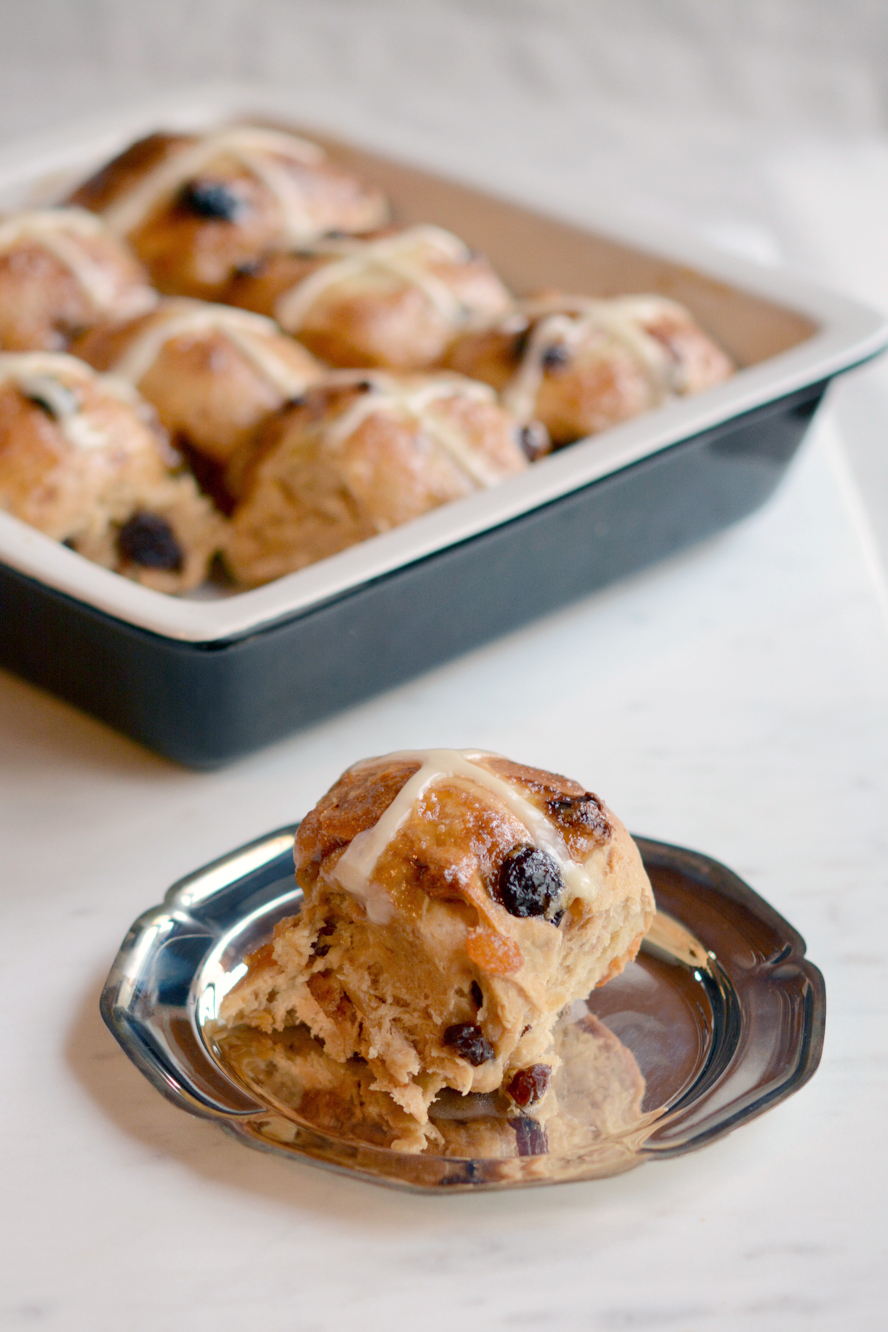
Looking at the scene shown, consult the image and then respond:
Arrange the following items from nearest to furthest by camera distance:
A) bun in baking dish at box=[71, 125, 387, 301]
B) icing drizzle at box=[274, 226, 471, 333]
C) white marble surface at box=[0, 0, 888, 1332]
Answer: white marble surface at box=[0, 0, 888, 1332], icing drizzle at box=[274, 226, 471, 333], bun in baking dish at box=[71, 125, 387, 301]

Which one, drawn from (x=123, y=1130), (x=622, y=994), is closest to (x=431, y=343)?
(x=622, y=994)

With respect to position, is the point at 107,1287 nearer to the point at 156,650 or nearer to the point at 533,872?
the point at 533,872

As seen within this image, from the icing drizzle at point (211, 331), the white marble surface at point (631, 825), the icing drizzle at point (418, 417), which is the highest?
the icing drizzle at point (211, 331)

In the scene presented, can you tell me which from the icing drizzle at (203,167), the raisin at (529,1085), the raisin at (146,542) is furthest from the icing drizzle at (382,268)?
the raisin at (529,1085)

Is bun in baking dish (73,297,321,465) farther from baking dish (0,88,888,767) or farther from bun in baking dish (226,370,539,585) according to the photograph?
baking dish (0,88,888,767)

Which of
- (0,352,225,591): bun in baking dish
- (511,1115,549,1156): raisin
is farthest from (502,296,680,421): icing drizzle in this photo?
(511,1115,549,1156): raisin

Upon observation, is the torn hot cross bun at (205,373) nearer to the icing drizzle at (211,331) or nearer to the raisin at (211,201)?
the icing drizzle at (211,331)

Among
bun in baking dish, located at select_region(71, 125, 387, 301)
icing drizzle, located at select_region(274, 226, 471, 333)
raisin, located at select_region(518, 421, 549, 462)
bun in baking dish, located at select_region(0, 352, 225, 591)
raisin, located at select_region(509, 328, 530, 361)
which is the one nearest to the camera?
bun in baking dish, located at select_region(0, 352, 225, 591)
